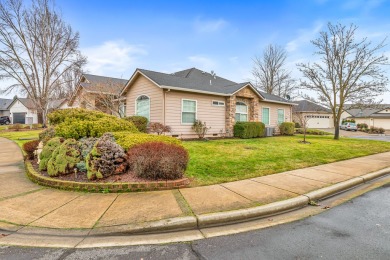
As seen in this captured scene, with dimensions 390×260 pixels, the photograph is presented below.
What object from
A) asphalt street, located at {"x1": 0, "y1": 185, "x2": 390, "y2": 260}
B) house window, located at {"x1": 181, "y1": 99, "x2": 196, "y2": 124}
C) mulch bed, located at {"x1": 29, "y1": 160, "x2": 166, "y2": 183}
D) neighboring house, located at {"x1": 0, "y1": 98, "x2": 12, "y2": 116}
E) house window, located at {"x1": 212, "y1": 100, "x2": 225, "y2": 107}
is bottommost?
asphalt street, located at {"x1": 0, "y1": 185, "x2": 390, "y2": 260}

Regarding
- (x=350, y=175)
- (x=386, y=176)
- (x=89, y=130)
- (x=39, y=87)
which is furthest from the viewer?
(x=39, y=87)

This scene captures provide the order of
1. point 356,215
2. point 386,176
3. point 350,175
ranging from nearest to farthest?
1. point 356,215
2. point 350,175
3. point 386,176

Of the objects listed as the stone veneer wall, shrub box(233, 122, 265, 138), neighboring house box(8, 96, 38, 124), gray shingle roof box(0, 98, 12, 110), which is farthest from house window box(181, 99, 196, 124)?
gray shingle roof box(0, 98, 12, 110)

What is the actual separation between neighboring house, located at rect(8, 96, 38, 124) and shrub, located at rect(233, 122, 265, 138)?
136ft

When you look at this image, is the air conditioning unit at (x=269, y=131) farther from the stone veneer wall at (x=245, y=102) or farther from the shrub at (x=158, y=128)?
the shrub at (x=158, y=128)

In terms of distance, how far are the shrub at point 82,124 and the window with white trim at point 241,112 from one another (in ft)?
31.4

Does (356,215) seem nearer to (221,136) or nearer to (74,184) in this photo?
(74,184)

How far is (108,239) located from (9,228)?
157 cm

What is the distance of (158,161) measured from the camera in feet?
15.2

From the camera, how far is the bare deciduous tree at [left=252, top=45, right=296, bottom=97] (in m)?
34.1

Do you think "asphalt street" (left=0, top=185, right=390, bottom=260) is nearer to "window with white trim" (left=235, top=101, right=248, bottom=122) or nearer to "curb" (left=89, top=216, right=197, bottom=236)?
"curb" (left=89, top=216, right=197, bottom=236)

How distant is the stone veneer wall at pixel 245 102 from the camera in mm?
14789

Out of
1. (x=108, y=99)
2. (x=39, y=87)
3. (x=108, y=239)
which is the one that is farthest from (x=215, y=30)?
(x=39, y=87)

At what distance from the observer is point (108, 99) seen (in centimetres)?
1577
